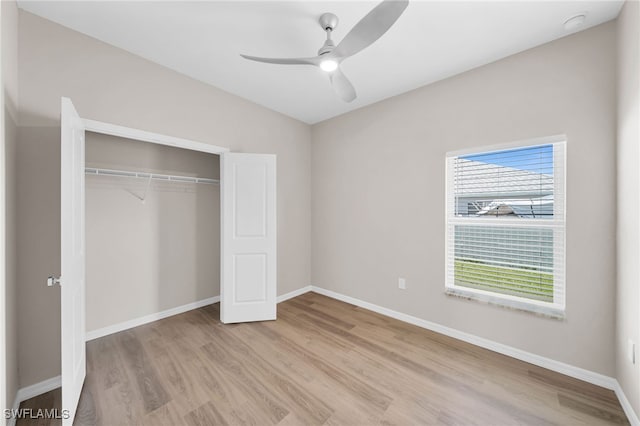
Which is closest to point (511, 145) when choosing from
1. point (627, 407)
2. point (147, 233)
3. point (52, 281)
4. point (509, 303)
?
point (509, 303)

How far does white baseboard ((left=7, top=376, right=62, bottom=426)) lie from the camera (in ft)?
5.71

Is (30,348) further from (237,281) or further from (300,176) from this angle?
(300,176)

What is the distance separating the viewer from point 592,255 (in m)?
1.94

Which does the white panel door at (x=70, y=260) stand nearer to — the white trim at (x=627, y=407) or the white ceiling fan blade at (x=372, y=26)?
the white ceiling fan blade at (x=372, y=26)

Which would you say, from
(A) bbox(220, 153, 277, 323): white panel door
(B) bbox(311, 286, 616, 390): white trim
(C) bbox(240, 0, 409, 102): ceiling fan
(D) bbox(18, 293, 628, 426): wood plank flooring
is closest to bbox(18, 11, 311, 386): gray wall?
(A) bbox(220, 153, 277, 323): white panel door

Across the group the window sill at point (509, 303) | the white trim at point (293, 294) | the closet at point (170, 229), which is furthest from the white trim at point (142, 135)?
the window sill at point (509, 303)

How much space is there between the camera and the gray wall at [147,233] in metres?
2.63

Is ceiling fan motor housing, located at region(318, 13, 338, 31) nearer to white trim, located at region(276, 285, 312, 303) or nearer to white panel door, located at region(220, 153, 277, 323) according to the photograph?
white panel door, located at region(220, 153, 277, 323)

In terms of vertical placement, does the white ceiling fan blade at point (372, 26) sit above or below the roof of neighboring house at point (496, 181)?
above

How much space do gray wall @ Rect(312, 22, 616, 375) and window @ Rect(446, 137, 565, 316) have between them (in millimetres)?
95

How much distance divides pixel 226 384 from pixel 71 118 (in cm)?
209

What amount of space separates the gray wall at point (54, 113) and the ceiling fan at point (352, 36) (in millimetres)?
1337

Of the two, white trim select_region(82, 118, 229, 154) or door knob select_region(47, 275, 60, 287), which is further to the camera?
white trim select_region(82, 118, 229, 154)

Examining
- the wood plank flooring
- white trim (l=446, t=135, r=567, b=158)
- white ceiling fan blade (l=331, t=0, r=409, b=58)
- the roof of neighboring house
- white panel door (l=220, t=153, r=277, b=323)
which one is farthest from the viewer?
white panel door (l=220, t=153, r=277, b=323)
